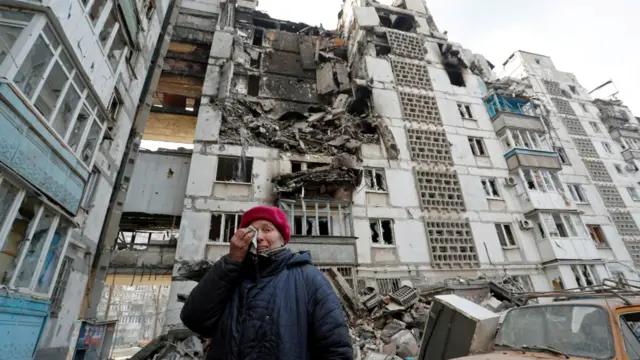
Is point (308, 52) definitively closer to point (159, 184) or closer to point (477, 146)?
point (477, 146)

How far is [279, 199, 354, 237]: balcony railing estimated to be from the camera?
12.0 meters

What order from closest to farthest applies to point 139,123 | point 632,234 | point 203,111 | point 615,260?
1. point 139,123
2. point 203,111
3. point 615,260
4. point 632,234

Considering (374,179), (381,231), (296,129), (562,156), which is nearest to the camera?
(381,231)

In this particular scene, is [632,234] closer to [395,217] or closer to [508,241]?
[508,241]

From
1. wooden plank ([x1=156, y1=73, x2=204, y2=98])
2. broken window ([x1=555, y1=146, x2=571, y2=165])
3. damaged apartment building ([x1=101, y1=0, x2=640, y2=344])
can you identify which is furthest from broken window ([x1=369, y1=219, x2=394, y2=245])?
broken window ([x1=555, y1=146, x2=571, y2=165])

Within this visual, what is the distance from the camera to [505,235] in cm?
1502

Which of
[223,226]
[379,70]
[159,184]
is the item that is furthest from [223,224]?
[379,70]

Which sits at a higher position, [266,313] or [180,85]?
[180,85]

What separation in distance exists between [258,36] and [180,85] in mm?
7211

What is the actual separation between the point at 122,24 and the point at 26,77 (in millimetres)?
5025

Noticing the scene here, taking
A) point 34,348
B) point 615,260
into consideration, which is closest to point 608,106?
point 615,260

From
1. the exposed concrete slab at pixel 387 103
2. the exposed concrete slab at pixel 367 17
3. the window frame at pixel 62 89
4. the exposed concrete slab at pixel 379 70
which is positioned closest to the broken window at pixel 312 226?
the window frame at pixel 62 89

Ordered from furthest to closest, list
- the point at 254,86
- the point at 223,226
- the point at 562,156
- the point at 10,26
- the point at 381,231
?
the point at 562,156 < the point at 254,86 < the point at 381,231 < the point at 223,226 < the point at 10,26

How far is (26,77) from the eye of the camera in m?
5.54
